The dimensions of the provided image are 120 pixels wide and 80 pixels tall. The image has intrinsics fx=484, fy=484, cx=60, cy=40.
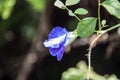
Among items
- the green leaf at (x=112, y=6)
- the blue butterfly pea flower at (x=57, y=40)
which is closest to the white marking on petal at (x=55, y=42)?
the blue butterfly pea flower at (x=57, y=40)

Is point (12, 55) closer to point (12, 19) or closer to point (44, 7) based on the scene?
point (12, 19)

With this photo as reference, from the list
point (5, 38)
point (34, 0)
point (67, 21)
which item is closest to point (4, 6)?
point (34, 0)

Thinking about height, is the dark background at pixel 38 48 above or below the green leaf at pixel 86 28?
above

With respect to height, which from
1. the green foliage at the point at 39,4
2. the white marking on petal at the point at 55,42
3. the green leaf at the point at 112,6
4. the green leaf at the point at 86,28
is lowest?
the white marking on petal at the point at 55,42

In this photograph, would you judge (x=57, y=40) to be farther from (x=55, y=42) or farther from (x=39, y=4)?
(x=39, y=4)

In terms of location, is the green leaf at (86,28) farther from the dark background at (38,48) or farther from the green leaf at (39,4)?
the green leaf at (39,4)

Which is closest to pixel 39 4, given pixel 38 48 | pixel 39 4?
pixel 39 4

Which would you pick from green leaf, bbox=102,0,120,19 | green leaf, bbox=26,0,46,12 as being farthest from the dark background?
green leaf, bbox=102,0,120,19

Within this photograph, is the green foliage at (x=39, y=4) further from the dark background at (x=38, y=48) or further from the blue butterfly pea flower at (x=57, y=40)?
the blue butterfly pea flower at (x=57, y=40)

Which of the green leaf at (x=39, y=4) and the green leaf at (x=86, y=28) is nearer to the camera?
the green leaf at (x=86, y=28)
